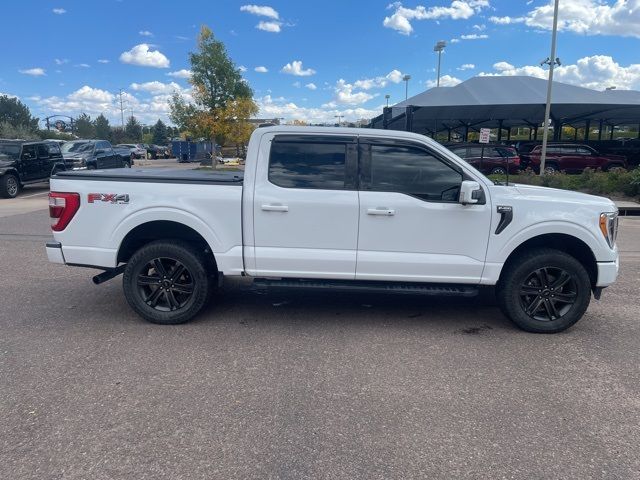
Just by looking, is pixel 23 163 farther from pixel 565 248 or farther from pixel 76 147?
pixel 565 248

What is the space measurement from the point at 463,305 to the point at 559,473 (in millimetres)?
3008

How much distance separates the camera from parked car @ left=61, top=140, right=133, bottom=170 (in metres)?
21.1

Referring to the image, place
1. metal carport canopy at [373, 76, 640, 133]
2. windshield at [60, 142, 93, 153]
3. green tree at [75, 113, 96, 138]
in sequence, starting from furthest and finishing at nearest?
green tree at [75, 113, 96, 138], metal carport canopy at [373, 76, 640, 133], windshield at [60, 142, 93, 153]

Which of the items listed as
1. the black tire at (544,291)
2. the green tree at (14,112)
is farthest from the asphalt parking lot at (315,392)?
the green tree at (14,112)

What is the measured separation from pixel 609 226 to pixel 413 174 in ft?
6.45

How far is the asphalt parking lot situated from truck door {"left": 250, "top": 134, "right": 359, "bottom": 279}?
727 mm

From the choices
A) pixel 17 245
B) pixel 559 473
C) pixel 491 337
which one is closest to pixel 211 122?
pixel 17 245

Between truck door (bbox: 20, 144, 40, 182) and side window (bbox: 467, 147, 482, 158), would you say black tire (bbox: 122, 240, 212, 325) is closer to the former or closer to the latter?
truck door (bbox: 20, 144, 40, 182)

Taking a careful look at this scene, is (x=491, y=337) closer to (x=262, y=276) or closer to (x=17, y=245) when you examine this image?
(x=262, y=276)

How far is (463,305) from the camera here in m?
5.67

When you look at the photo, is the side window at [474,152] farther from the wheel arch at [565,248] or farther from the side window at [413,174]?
the side window at [413,174]

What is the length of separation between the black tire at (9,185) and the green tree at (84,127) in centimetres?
7910

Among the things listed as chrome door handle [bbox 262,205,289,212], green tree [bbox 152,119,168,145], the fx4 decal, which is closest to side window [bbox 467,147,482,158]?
chrome door handle [bbox 262,205,289,212]

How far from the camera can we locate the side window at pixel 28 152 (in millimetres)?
16953
